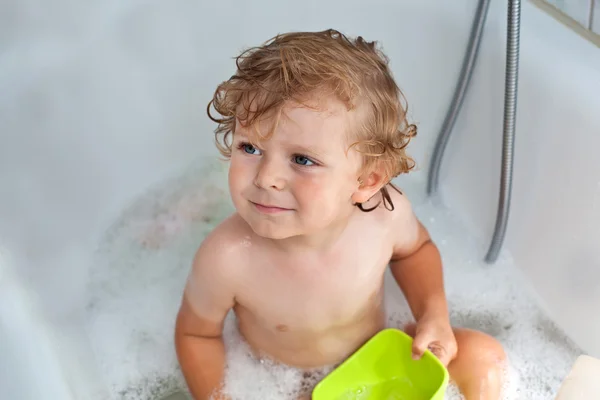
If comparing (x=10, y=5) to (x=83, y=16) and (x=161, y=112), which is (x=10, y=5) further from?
(x=161, y=112)

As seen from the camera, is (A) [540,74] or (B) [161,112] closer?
(A) [540,74]

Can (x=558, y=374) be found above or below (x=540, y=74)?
Answer: below

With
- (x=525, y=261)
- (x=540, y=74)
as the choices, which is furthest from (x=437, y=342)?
(x=540, y=74)

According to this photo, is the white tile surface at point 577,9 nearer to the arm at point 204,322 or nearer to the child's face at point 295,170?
the child's face at point 295,170

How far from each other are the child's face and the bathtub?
0.94 ft

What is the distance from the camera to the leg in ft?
2.96

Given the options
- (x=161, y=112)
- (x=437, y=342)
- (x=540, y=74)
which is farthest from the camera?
(x=161, y=112)

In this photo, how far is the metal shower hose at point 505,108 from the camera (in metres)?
0.91

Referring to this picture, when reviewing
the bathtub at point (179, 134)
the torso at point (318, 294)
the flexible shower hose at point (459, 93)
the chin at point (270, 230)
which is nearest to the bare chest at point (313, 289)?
the torso at point (318, 294)

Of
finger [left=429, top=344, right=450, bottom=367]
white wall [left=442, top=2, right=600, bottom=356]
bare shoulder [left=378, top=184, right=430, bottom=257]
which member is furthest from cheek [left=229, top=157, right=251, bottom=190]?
white wall [left=442, top=2, right=600, bottom=356]

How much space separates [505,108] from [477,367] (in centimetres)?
34

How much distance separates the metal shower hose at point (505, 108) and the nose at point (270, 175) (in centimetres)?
39

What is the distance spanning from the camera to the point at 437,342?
89 centimetres

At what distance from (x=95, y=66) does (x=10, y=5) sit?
0.51ft
